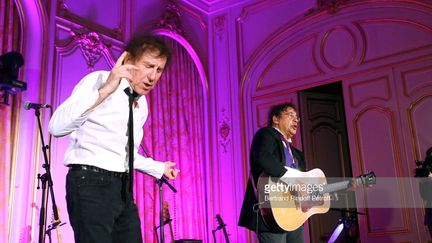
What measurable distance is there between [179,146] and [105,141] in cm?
390

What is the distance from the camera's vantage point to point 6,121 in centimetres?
356

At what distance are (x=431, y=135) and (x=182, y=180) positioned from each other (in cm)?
283

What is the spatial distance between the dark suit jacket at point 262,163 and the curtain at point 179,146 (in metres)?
2.12

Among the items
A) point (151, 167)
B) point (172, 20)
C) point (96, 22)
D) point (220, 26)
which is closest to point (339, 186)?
point (151, 167)

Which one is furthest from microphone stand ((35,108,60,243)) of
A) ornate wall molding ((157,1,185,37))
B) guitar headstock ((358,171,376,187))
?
ornate wall molding ((157,1,185,37))

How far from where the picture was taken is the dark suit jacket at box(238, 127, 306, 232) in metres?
2.68

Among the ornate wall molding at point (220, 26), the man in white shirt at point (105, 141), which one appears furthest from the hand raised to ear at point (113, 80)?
the ornate wall molding at point (220, 26)

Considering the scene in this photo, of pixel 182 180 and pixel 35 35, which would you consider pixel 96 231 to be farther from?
pixel 182 180

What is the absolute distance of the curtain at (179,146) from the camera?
477cm

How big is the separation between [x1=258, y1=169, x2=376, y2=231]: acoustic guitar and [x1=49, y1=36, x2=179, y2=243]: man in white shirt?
1312mm

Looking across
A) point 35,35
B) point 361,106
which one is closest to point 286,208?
point 361,106

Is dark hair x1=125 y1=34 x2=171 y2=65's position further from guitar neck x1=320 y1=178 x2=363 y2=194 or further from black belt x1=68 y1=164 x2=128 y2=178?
guitar neck x1=320 y1=178 x2=363 y2=194

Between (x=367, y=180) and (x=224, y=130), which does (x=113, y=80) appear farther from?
(x=224, y=130)

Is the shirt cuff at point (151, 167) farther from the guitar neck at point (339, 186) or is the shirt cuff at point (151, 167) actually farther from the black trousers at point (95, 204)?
the guitar neck at point (339, 186)
